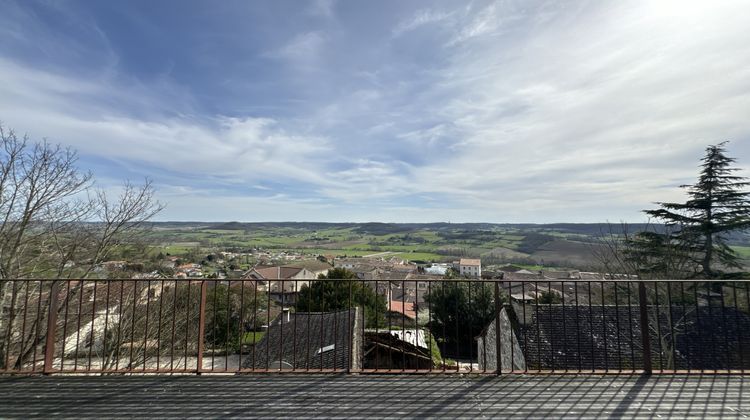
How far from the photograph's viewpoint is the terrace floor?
2.70 metres

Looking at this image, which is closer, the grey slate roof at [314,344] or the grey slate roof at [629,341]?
the grey slate roof at [314,344]

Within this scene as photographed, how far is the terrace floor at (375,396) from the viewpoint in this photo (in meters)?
2.70

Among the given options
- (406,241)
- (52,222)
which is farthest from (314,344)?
(406,241)

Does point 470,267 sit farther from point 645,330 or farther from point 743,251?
point 645,330

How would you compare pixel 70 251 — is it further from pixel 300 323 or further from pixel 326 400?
pixel 326 400

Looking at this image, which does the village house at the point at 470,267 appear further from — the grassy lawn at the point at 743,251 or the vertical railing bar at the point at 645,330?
the vertical railing bar at the point at 645,330

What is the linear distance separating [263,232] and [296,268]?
7087 centimetres

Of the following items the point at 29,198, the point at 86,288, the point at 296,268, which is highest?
the point at 29,198

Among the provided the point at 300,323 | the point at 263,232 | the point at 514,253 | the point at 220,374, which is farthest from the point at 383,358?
the point at 263,232

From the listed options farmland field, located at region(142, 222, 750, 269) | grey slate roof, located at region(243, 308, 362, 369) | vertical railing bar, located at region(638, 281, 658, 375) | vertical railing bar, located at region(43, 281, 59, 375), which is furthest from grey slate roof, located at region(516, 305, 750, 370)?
vertical railing bar, located at region(43, 281, 59, 375)

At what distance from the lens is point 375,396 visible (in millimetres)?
2967

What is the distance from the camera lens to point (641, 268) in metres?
13.4

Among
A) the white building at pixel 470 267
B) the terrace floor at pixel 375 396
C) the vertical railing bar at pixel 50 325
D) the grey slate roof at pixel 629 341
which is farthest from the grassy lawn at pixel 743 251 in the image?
the white building at pixel 470 267

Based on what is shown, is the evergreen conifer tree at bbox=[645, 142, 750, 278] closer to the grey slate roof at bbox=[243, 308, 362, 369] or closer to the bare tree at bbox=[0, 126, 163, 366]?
the grey slate roof at bbox=[243, 308, 362, 369]
